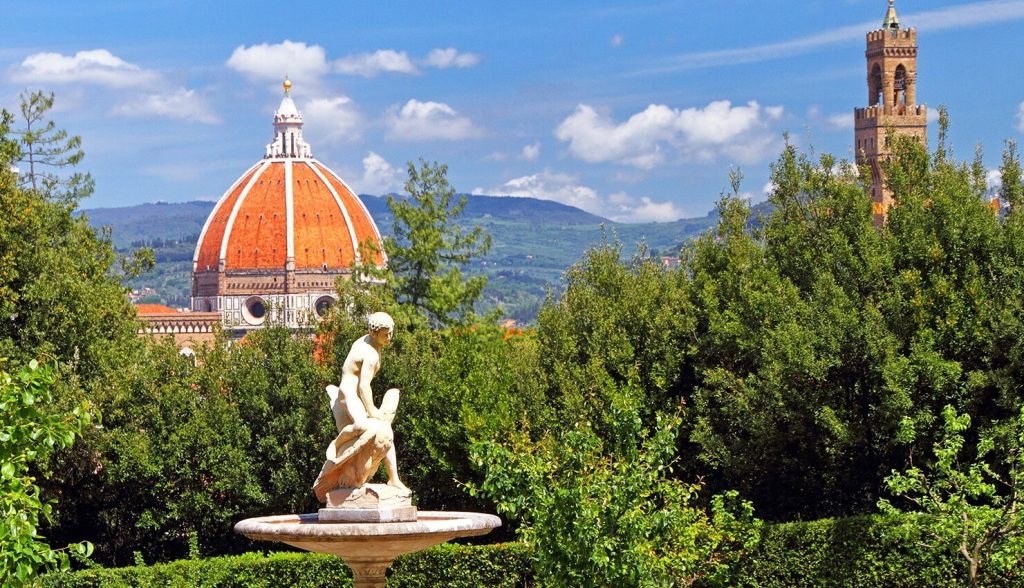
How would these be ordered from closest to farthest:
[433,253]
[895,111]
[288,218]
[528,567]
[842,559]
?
1. [842,559]
2. [528,567]
3. [433,253]
4. [895,111]
5. [288,218]

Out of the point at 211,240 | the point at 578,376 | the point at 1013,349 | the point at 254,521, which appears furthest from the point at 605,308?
the point at 211,240

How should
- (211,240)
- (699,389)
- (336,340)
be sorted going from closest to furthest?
(699,389)
(336,340)
(211,240)

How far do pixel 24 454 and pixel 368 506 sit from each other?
4346 millimetres

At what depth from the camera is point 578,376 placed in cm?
3597

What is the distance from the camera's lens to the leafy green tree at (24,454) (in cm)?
1488

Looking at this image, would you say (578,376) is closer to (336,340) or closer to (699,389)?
(699,389)

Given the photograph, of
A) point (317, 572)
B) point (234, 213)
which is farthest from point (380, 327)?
point (234, 213)

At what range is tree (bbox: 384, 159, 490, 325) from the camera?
53906 millimetres

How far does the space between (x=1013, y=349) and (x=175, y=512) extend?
17.7 metres

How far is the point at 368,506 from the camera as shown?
19.2 metres

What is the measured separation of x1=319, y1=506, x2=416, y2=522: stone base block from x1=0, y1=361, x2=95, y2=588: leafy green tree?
3.52 meters

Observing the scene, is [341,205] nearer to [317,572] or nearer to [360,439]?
[317,572]

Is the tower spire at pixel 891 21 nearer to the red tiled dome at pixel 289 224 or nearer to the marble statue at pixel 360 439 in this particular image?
the red tiled dome at pixel 289 224

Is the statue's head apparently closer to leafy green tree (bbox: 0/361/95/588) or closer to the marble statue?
the marble statue
